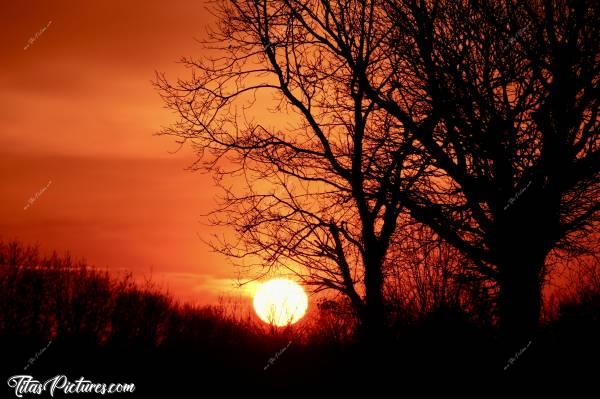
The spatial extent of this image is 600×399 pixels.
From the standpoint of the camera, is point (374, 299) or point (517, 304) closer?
point (517, 304)

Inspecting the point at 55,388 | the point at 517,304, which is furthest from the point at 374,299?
the point at 55,388

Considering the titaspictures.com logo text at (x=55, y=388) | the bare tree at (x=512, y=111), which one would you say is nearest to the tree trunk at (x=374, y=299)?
the bare tree at (x=512, y=111)

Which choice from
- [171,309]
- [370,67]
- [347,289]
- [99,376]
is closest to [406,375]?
[347,289]

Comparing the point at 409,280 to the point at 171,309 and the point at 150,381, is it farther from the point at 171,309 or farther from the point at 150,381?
the point at 171,309

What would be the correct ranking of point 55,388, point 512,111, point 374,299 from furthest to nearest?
1. point 55,388
2. point 374,299
3. point 512,111

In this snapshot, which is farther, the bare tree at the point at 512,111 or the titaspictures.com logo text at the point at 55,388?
the titaspictures.com logo text at the point at 55,388

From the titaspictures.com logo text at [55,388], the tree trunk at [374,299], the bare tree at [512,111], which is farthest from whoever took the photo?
the titaspictures.com logo text at [55,388]

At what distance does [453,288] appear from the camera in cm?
1312

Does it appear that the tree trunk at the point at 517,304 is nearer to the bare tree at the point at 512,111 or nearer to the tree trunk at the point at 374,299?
the bare tree at the point at 512,111

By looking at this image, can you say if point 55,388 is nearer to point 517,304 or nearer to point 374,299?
point 374,299

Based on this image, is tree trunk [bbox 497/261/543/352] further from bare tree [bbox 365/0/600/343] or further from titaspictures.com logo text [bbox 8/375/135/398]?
titaspictures.com logo text [bbox 8/375/135/398]

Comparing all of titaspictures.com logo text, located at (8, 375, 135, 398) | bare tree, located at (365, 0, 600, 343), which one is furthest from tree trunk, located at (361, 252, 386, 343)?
titaspictures.com logo text, located at (8, 375, 135, 398)

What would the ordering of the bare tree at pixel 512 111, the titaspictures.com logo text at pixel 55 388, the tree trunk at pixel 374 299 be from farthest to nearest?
the titaspictures.com logo text at pixel 55 388 < the tree trunk at pixel 374 299 < the bare tree at pixel 512 111

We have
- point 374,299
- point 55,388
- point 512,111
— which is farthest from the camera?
point 55,388
